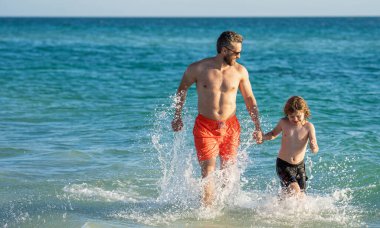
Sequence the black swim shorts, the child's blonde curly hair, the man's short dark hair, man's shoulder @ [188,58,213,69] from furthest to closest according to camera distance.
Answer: the black swim shorts, man's shoulder @ [188,58,213,69], the child's blonde curly hair, the man's short dark hair

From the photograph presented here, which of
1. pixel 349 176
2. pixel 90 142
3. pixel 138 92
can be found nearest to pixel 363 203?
pixel 349 176

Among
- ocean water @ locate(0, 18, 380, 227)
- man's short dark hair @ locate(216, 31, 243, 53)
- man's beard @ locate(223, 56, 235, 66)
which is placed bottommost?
ocean water @ locate(0, 18, 380, 227)

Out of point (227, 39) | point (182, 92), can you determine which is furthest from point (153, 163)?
point (227, 39)

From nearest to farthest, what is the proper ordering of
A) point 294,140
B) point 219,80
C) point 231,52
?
point 231,52 → point 219,80 → point 294,140

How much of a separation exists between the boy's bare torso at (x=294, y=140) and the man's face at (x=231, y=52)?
2.64ft

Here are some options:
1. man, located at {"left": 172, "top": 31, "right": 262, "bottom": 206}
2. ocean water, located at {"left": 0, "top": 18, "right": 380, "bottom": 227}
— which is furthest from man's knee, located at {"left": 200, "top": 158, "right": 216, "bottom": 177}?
ocean water, located at {"left": 0, "top": 18, "right": 380, "bottom": 227}

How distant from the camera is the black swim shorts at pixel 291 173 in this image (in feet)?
20.8

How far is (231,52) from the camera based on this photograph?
607cm

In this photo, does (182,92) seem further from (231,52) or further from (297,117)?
(297,117)

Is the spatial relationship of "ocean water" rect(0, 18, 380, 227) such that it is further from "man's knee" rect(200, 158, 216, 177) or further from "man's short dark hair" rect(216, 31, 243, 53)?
"man's short dark hair" rect(216, 31, 243, 53)

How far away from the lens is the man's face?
602 centimetres

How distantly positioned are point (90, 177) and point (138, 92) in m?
8.54

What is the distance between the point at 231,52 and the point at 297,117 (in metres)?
0.88

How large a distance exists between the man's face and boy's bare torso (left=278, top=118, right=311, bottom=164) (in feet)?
2.64
